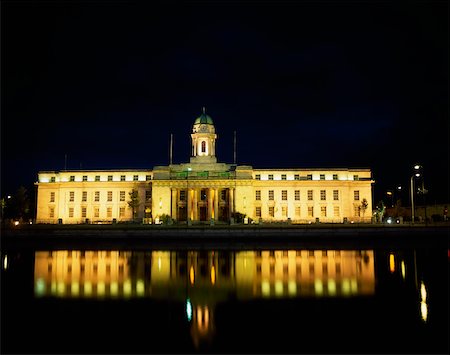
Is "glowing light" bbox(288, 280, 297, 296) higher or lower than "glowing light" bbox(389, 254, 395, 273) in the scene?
lower

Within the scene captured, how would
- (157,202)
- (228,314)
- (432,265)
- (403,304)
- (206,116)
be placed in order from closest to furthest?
(228,314), (403,304), (432,265), (157,202), (206,116)

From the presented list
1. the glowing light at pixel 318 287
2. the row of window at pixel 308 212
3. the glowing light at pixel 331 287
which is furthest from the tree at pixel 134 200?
the glowing light at pixel 331 287

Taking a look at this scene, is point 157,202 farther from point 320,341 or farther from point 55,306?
point 320,341

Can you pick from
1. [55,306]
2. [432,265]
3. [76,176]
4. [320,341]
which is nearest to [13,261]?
[55,306]

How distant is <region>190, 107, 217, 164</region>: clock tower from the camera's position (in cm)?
8300

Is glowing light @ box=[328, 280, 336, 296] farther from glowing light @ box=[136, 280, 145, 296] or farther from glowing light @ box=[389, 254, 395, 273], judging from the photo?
glowing light @ box=[136, 280, 145, 296]

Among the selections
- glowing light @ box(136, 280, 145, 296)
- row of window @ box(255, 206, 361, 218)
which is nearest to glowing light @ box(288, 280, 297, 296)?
glowing light @ box(136, 280, 145, 296)

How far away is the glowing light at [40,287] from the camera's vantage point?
800 inches

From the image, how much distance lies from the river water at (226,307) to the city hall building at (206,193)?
48.1 meters

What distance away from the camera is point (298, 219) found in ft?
262

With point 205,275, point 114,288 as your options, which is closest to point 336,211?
point 205,275

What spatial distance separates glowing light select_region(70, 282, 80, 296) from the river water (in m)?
0.07

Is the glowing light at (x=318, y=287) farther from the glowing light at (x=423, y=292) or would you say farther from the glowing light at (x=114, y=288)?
the glowing light at (x=114, y=288)

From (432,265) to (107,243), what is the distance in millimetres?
33312
